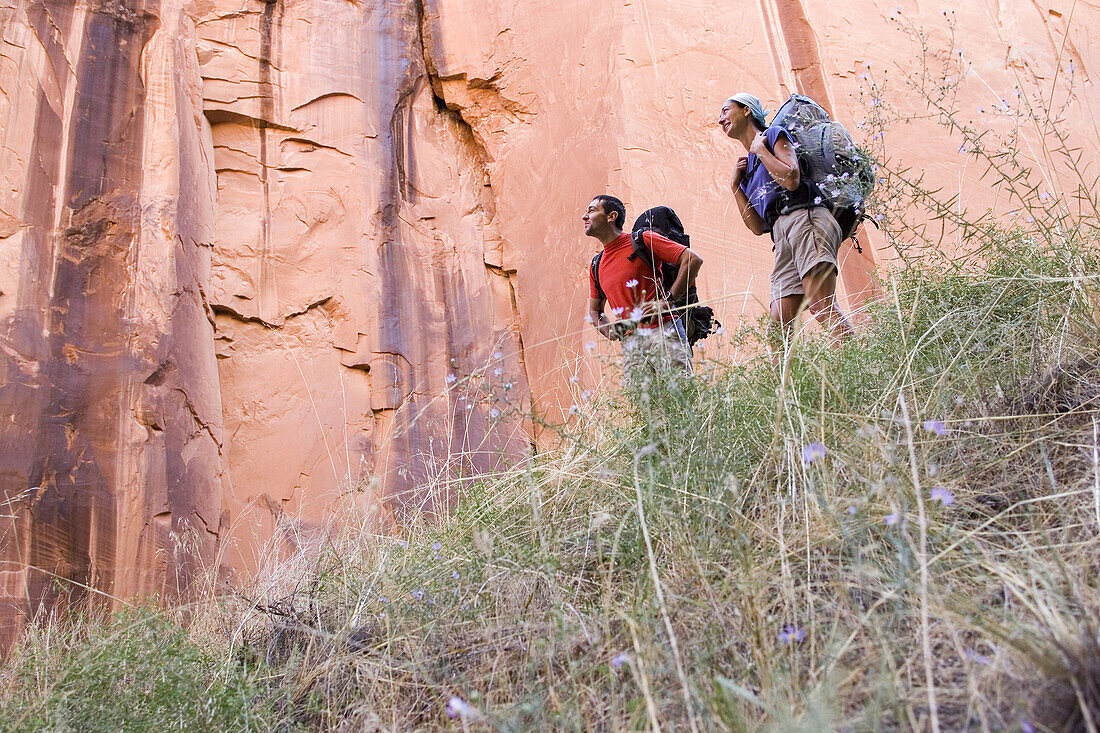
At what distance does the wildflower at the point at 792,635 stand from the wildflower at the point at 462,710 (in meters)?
0.55

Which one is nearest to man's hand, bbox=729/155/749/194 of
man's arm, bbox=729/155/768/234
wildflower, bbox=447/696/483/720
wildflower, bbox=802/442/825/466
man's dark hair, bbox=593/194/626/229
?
man's arm, bbox=729/155/768/234

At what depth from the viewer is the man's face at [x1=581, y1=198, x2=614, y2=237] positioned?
3.97 metres

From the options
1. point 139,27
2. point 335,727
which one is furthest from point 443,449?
point 335,727

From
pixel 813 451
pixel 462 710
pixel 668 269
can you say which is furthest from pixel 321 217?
pixel 462 710

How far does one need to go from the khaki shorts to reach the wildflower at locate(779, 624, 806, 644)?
2.03 meters

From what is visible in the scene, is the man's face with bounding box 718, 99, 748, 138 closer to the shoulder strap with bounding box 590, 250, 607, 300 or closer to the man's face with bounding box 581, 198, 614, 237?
the man's face with bounding box 581, 198, 614, 237

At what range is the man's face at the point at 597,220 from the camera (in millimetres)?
3967

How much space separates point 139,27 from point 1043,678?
6.54m

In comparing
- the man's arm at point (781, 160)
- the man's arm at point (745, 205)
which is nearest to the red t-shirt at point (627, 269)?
the man's arm at point (745, 205)

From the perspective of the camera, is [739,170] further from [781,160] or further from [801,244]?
[801,244]

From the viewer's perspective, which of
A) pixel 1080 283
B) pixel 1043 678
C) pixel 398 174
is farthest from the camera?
pixel 398 174

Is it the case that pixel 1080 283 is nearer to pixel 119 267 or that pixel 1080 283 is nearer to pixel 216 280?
pixel 119 267

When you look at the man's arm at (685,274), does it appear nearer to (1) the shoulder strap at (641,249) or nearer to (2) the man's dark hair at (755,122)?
(1) the shoulder strap at (641,249)

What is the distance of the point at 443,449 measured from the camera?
622 cm
